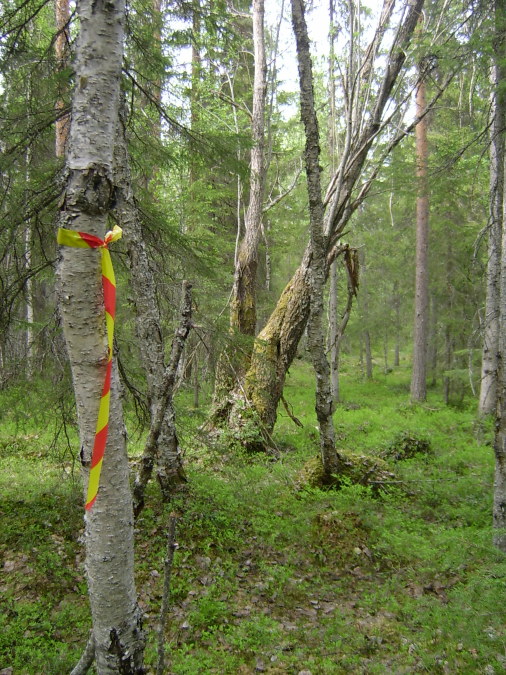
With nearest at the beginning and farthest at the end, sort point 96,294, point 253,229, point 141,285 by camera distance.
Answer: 1. point 96,294
2. point 141,285
3. point 253,229

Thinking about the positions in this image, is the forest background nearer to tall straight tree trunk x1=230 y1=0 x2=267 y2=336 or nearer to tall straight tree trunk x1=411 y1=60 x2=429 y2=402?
tall straight tree trunk x1=230 y1=0 x2=267 y2=336

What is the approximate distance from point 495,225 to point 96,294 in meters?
7.57

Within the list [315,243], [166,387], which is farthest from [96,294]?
[315,243]

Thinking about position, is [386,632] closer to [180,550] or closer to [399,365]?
[180,550]

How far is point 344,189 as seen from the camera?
686cm

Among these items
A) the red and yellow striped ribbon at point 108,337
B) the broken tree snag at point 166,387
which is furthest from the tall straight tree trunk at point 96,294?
the broken tree snag at point 166,387

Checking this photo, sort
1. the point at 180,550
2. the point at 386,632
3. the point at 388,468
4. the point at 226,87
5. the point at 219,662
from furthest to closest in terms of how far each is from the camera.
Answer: the point at 226,87
the point at 388,468
the point at 180,550
the point at 386,632
the point at 219,662

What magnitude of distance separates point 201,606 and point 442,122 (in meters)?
15.5

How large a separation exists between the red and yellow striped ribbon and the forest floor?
2206mm

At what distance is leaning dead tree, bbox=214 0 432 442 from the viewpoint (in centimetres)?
603

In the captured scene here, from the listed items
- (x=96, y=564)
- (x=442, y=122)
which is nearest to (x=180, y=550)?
(x=96, y=564)

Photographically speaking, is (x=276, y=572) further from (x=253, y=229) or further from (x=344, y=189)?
(x=253, y=229)

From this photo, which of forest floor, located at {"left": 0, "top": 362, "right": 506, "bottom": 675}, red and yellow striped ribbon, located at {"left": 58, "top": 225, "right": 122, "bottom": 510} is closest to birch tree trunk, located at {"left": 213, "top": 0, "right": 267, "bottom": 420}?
forest floor, located at {"left": 0, "top": 362, "right": 506, "bottom": 675}

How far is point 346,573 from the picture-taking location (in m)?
4.84
